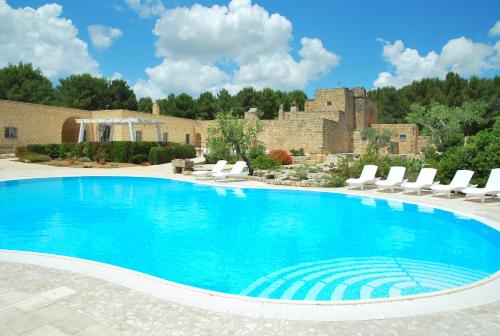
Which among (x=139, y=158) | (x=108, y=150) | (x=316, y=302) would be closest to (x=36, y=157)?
(x=108, y=150)

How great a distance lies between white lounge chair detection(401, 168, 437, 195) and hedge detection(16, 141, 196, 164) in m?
14.6

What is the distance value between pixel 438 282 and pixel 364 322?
2060 millimetres

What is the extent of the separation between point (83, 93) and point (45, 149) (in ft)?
59.9

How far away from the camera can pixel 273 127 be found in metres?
29.0

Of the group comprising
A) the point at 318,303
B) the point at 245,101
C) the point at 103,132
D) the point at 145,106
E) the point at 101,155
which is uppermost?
the point at 245,101

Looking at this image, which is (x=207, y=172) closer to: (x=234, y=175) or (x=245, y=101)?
(x=234, y=175)

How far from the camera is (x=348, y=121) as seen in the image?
3212 centimetres

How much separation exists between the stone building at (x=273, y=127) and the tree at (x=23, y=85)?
11.2 metres

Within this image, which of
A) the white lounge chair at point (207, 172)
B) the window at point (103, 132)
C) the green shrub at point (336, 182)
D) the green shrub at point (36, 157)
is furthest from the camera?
the window at point (103, 132)

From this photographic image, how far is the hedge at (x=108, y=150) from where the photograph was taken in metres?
20.8

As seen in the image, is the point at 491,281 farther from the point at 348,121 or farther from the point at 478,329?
the point at 348,121

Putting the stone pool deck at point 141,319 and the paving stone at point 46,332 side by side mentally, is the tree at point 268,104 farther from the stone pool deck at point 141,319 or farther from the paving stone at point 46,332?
the paving stone at point 46,332

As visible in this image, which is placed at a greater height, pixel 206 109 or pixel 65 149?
pixel 206 109

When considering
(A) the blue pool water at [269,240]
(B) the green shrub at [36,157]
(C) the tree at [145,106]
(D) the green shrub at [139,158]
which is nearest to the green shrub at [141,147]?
(D) the green shrub at [139,158]
